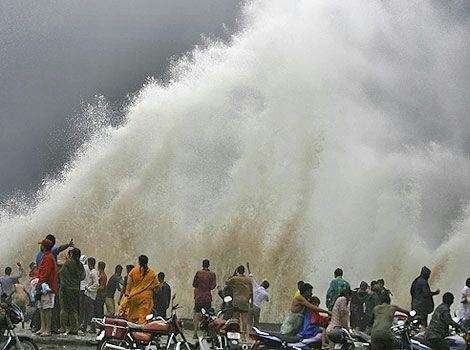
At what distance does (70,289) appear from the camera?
18.4 meters

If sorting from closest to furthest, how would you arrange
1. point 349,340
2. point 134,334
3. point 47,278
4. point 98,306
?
1. point 134,334
2. point 349,340
3. point 47,278
4. point 98,306

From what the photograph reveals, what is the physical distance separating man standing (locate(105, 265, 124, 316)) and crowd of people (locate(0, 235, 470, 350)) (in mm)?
14

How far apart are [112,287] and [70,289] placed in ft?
9.22

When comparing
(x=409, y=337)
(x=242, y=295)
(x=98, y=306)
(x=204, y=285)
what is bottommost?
(x=409, y=337)

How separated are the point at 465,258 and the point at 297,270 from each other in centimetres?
675

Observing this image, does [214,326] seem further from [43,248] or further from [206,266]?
[206,266]

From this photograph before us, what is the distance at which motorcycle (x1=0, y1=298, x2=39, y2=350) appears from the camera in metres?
13.7

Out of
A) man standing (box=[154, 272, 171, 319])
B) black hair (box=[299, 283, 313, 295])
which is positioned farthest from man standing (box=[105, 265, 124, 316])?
black hair (box=[299, 283, 313, 295])

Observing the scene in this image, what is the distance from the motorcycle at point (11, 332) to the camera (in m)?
13.7

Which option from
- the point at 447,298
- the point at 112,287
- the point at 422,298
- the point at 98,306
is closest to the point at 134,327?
the point at 447,298

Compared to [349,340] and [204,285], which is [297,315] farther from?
[204,285]

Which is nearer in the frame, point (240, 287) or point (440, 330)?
point (440, 330)

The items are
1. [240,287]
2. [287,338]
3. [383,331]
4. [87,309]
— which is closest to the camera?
[383,331]

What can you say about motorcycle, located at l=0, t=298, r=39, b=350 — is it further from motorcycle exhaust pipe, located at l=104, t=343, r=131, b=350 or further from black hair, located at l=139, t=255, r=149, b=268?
black hair, located at l=139, t=255, r=149, b=268
